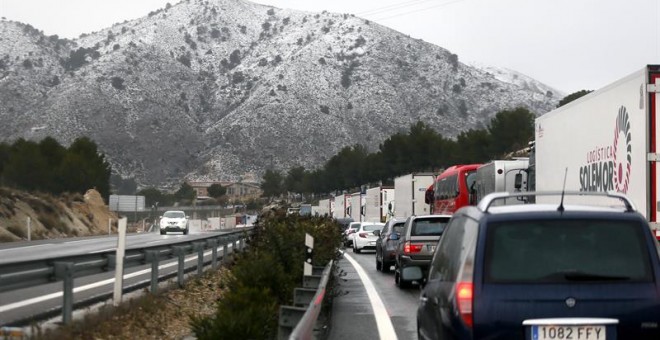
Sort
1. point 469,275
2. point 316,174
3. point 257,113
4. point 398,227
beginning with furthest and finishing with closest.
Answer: point 257,113, point 316,174, point 398,227, point 469,275

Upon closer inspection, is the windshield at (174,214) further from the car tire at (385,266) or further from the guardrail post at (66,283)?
the guardrail post at (66,283)

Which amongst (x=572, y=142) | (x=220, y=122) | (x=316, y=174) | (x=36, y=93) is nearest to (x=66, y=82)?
(x=36, y=93)

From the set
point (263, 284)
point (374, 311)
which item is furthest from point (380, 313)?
point (263, 284)

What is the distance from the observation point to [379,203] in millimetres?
63750

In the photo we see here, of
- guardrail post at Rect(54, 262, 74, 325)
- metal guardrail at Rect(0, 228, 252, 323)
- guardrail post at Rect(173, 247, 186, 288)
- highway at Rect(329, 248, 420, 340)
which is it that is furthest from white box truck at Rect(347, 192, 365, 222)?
guardrail post at Rect(54, 262, 74, 325)

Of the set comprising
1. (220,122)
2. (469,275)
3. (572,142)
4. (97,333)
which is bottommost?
(97,333)

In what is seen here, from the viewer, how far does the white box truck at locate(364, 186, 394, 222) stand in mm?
61594

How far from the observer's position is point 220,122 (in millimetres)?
187000

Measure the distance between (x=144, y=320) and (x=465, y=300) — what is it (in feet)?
26.6

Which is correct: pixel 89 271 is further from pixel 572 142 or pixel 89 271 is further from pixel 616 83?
pixel 572 142

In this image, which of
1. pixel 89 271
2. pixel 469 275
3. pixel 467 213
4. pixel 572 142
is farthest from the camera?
pixel 572 142

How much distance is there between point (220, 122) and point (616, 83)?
6819 inches

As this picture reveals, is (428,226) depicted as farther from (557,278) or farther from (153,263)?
(557,278)

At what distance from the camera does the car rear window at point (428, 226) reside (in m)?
24.3
